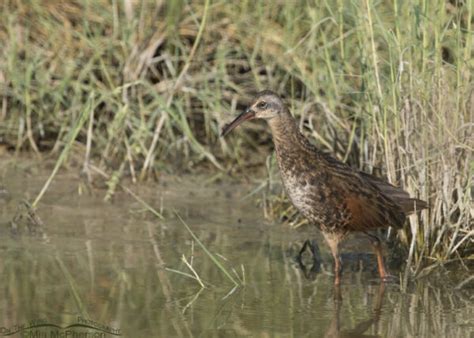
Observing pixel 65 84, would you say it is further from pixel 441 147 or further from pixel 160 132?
pixel 441 147

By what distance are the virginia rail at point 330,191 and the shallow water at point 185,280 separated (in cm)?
34

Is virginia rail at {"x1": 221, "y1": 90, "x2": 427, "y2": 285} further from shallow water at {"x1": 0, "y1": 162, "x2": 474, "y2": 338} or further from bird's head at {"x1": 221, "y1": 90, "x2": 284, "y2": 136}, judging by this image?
shallow water at {"x1": 0, "y1": 162, "x2": 474, "y2": 338}

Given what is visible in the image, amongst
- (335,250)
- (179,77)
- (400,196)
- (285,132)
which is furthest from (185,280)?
(179,77)

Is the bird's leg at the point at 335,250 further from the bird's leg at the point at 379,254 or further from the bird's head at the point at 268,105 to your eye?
the bird's head at the point at 268,105

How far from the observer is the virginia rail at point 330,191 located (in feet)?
21.3

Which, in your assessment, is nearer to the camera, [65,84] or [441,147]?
[441,147]

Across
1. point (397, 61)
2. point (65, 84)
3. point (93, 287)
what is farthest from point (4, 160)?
point (397, 61)

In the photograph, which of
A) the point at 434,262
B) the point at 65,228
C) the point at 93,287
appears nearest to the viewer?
the point at 93,287

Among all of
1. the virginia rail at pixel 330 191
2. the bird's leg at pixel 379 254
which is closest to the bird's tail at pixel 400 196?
the virginia rail at pixel 330 191

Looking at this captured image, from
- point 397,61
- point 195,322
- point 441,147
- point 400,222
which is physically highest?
point 397,61

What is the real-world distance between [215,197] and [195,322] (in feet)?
9.89

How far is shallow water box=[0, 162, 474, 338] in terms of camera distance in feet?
18.5

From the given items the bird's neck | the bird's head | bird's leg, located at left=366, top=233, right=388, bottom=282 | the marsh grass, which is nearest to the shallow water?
bird's leg, located at left=366, top=233, right=388, bottom=282

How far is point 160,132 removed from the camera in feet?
29.3
